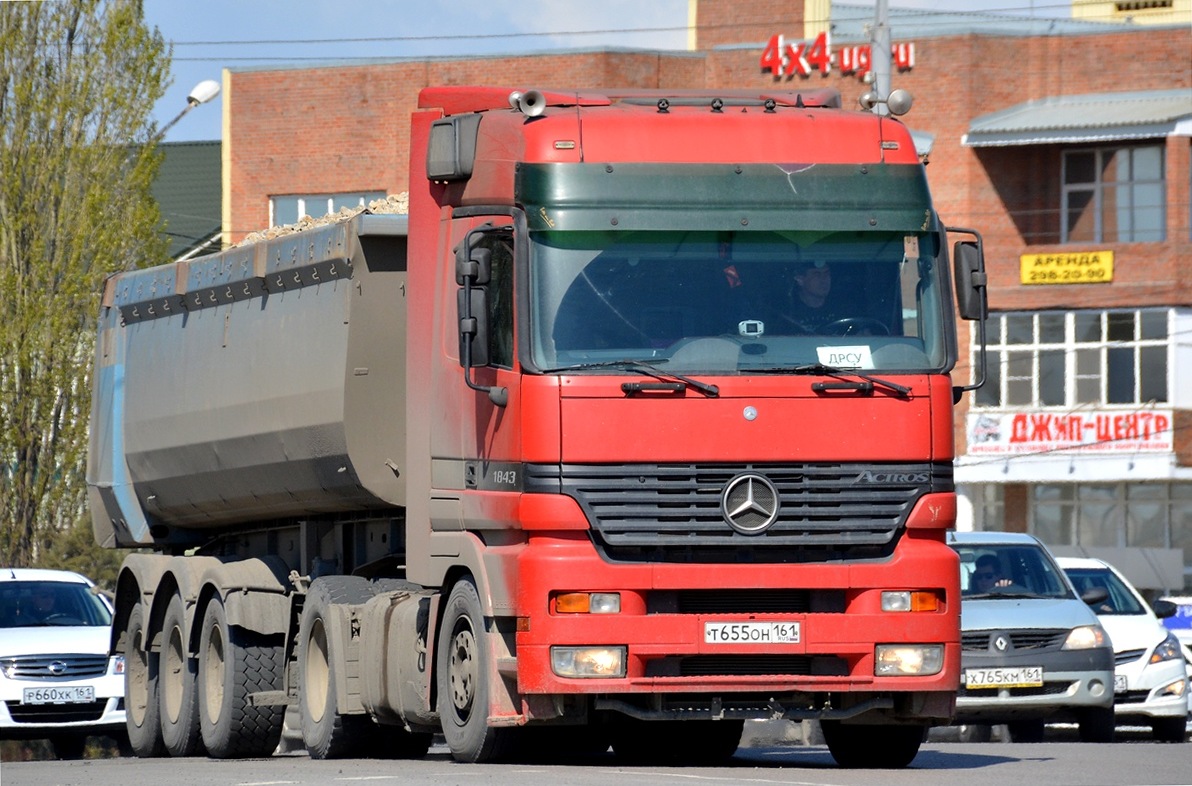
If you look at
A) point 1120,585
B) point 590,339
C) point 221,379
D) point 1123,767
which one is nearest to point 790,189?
point 590,339

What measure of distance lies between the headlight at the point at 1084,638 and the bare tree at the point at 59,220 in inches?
701

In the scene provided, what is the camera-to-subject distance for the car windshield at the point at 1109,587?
20469 millimetres

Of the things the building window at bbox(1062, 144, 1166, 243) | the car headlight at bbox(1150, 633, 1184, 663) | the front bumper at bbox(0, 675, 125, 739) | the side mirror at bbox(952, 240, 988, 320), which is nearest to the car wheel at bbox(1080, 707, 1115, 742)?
the car headlight at bbox(1150, 633, 1184, 663)

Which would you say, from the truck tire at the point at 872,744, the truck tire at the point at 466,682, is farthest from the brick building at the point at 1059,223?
the truck tire at the point at 466,682

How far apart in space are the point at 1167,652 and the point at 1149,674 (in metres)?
0.31

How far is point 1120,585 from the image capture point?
2102cm

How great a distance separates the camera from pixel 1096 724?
17578mm

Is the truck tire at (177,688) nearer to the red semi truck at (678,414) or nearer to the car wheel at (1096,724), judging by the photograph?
the red semi truck at (678,414)

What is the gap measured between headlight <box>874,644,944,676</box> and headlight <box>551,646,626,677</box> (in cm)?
126

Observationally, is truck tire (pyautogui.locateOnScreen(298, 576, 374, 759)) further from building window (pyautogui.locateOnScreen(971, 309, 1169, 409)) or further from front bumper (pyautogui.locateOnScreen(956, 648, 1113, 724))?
building window (pyautogui.locateOnScreen(971, 309, 1169, 409))

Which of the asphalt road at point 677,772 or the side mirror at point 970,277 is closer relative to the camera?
the asphalt road at point 677,772

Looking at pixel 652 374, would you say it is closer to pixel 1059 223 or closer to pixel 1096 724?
pixel 1096 724

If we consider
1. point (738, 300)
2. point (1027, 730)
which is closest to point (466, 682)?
point (738, 300)

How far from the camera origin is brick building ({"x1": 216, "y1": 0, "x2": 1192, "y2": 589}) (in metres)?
46.6
